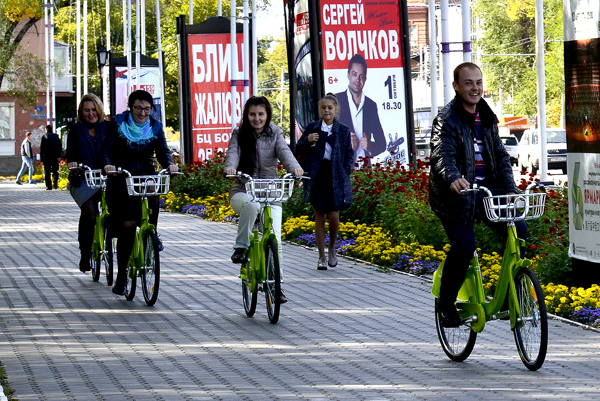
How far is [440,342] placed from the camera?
7.93 meters

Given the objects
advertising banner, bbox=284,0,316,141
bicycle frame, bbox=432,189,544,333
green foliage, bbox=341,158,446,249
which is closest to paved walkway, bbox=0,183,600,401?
bicycle frame, bbox=432,189,544,333

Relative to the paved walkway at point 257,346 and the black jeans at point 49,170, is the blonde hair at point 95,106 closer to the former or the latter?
the paved walkway at point 257,346

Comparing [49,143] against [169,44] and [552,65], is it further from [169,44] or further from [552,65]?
[552,65]

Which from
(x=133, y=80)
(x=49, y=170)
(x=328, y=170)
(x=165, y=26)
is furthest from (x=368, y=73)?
(x=165, y=26)

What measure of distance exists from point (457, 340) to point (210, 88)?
65.3 ft

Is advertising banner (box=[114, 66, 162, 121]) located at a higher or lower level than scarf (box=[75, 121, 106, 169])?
higher

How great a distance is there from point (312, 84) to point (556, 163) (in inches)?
1053

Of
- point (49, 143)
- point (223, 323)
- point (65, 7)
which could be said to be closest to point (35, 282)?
point (223, 323)

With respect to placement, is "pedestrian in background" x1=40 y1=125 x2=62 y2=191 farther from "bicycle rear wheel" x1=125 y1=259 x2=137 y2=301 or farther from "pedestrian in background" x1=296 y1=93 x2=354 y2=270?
"bicycle rear wheel" x1=125 y1=259 x2=137 y2=301

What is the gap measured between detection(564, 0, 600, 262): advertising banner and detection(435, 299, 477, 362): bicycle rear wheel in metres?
2.29

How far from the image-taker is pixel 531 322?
7031 millimetres

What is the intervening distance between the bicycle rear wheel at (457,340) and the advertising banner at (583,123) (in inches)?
90.0

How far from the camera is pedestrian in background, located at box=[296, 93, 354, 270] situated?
1294 centimetres

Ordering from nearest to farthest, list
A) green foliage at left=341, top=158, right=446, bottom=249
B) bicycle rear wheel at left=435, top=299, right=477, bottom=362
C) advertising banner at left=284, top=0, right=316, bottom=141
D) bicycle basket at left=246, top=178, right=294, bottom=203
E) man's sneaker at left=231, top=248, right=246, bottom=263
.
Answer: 1. bicycle rear wheel at left=435, top=299, right=477, bottom=362
2. bicycle basket at left=246, top=178, right=294, bottom=203
3. man's sneaker at left=231, top=248, right=246, bottom=263
4. green foliage at left=341, top=158, right=446, bottom=249
5. advertising banner at left=284, top=0, right=316, bottom=141
